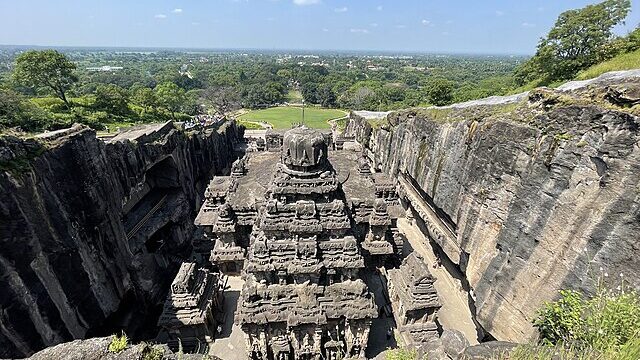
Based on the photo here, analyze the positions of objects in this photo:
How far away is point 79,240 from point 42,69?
38.7 m

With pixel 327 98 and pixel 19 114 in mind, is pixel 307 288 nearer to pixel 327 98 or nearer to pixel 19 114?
pixel 19 114

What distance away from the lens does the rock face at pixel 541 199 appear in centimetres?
1064

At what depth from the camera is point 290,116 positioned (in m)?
76.0

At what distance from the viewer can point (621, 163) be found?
416 inches

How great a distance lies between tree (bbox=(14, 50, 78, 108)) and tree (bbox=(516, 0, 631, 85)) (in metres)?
56.2

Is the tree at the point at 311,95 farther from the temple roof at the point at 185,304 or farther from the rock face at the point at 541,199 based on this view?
the temple roof at the point at 185,304

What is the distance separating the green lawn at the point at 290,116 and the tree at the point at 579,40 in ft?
136

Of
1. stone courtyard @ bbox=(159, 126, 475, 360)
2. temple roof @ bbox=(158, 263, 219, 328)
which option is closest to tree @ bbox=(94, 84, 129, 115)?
temple roof @ bbox=(158, 263, 219, 328)

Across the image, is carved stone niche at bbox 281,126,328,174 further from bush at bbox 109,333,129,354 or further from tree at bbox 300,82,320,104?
tree at bbox 300,82,320,104

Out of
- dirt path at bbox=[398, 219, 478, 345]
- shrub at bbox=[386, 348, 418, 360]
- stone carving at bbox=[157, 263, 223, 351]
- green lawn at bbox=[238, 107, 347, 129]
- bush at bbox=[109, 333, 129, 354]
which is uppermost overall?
bush at bbox=[109, 333, 129, 354]

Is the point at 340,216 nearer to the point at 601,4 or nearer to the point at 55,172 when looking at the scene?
the point at 55,172

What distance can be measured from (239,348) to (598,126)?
18.0m

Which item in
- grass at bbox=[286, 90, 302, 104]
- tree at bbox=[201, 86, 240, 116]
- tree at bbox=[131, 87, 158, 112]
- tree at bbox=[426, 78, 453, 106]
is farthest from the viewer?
grass at bbox=[286, 90, 302, 104]

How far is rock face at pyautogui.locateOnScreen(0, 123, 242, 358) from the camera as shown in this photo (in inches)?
438
